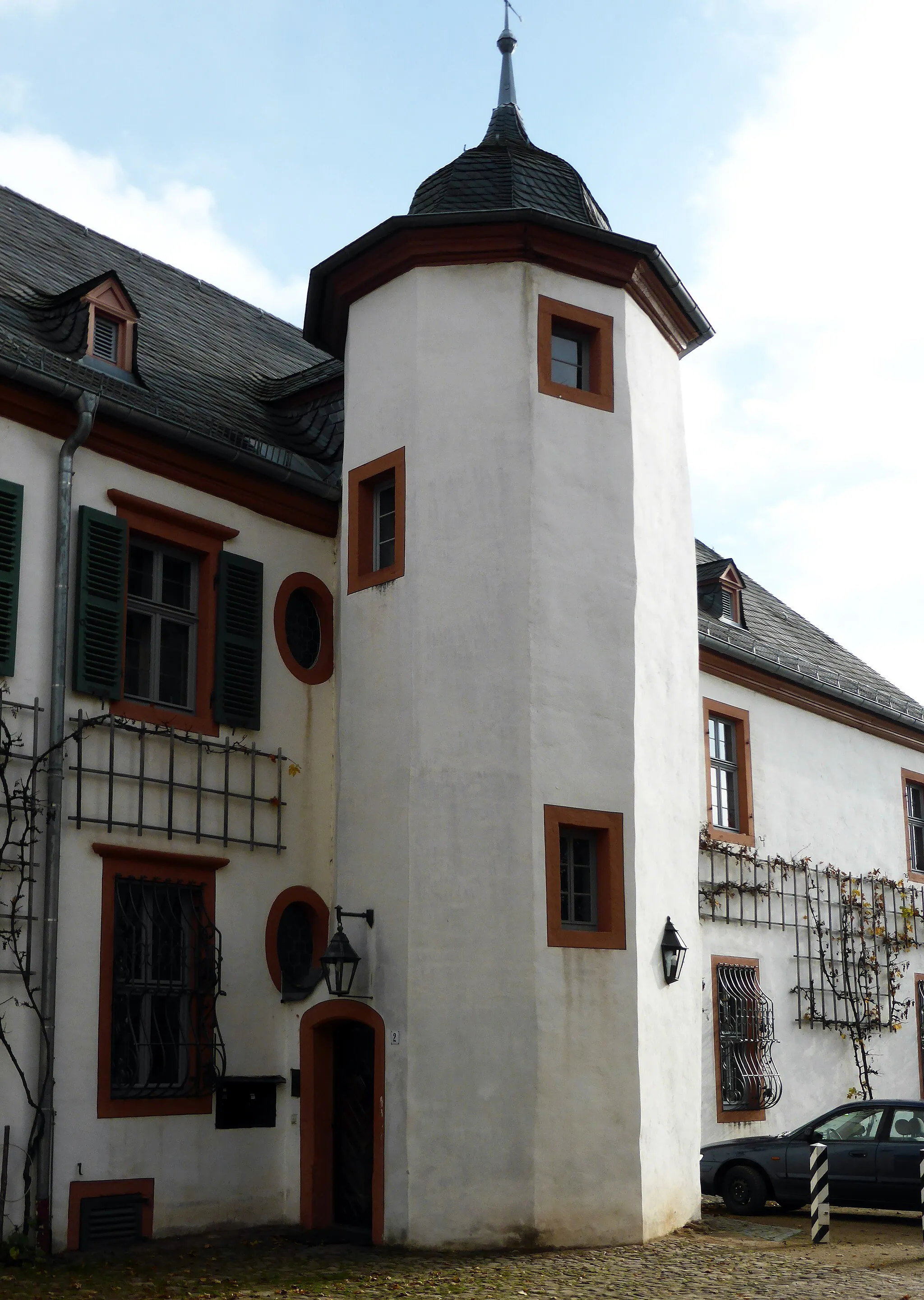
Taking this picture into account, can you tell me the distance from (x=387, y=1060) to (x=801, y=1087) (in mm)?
7773

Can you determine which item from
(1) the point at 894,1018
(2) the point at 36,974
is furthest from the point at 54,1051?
(1) the point at 894,1018

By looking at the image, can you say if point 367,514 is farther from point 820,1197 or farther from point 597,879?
point 820,1197

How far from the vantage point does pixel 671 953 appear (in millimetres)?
13055

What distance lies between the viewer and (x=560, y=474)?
13180 mm

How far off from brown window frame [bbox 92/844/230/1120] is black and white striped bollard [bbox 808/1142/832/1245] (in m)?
4.97

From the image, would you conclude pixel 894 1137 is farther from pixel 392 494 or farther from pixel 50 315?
pixel 50 315

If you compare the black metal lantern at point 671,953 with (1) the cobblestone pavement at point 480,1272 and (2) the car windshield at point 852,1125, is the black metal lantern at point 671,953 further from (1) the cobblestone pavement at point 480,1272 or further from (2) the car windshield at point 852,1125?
(2) the car windshield at point 852,1125

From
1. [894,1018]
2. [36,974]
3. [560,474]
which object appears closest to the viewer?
[36,974]

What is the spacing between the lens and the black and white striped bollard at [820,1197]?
12477 millimetres

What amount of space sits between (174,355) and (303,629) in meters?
3.42

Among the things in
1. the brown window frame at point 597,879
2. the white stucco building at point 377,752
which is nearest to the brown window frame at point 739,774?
the white stucco building at point 377,752

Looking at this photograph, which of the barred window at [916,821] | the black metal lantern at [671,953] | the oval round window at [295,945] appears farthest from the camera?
the barred window at [916,821]

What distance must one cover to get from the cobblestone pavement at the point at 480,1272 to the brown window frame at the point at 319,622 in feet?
15.8

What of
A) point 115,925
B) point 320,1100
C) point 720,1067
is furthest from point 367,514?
point 720,1067
